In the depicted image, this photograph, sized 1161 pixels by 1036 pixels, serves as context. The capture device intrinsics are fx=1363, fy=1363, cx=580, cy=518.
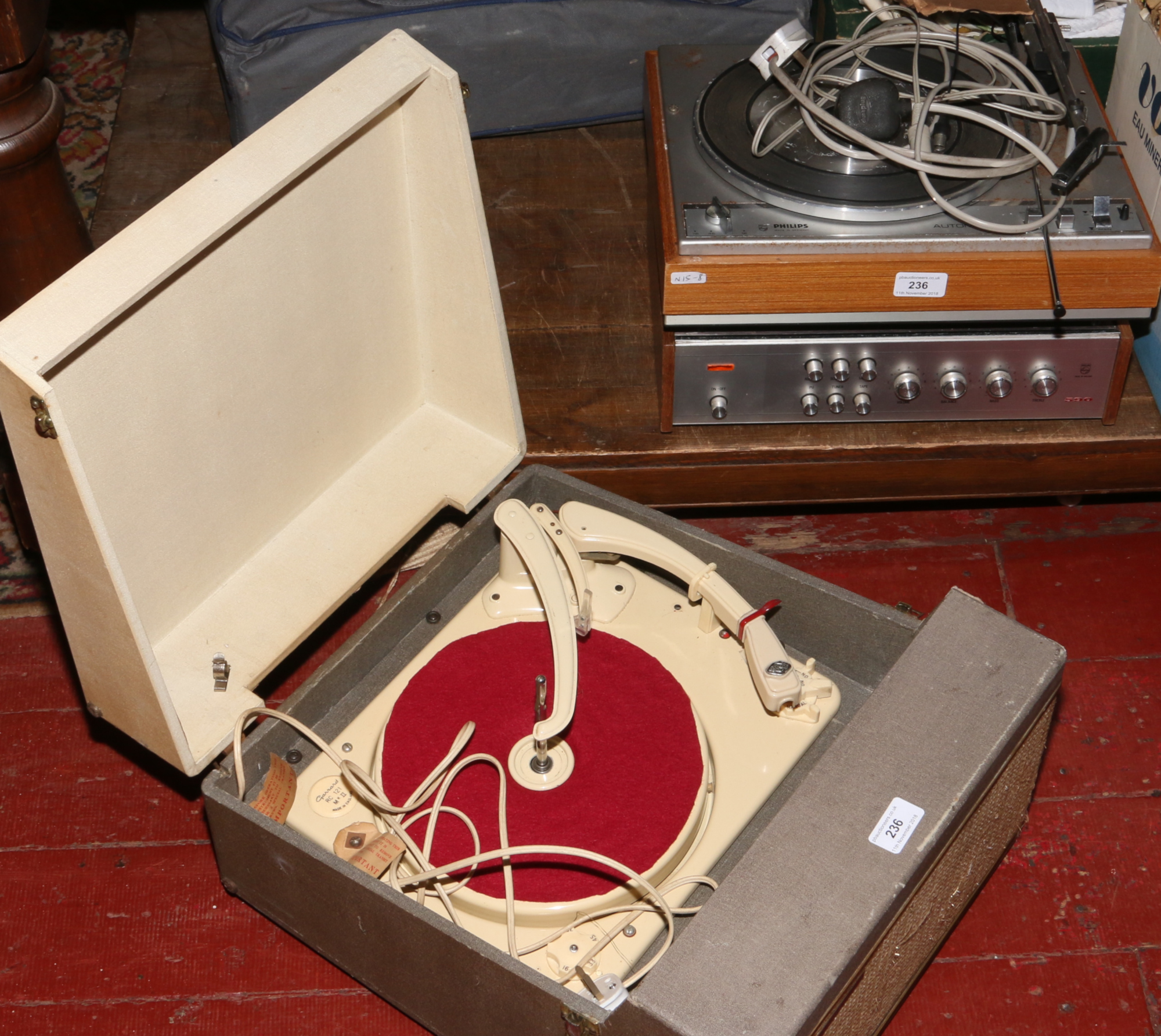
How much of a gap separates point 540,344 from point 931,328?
1.67ft

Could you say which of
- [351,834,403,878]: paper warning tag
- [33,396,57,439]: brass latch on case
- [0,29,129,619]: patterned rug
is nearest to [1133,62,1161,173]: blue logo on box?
[351,834,403,878]: paper warning tag

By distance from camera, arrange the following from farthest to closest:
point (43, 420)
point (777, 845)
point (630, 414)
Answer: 1. point (630, 414)
2. point (777, 845)
3. point (43, 420)

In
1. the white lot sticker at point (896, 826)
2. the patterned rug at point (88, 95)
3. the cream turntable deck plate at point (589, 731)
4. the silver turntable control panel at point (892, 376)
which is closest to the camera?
the white lot sticker at point (896, 826)

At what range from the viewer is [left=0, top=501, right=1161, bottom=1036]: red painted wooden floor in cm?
148

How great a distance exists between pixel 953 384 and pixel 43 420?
1.06 meters

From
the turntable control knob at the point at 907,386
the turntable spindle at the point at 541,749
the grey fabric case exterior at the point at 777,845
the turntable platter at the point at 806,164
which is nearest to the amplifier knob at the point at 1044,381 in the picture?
the turntable control knob at the point at 907,386

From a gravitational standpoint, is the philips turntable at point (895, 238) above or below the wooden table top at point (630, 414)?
above

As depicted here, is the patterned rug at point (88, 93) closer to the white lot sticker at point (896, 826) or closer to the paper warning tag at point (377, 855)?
the paper warning tag at point (377, 855)

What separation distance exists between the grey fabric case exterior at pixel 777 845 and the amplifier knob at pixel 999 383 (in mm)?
396

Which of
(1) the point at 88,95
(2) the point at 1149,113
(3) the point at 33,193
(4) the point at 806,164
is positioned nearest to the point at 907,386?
(4) the point at 806,164

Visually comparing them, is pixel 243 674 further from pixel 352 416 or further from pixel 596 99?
pixel 596 99

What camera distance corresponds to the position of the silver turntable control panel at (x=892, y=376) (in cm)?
160

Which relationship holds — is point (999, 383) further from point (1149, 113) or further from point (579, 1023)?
point (579, 1023)

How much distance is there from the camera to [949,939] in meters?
1.53
